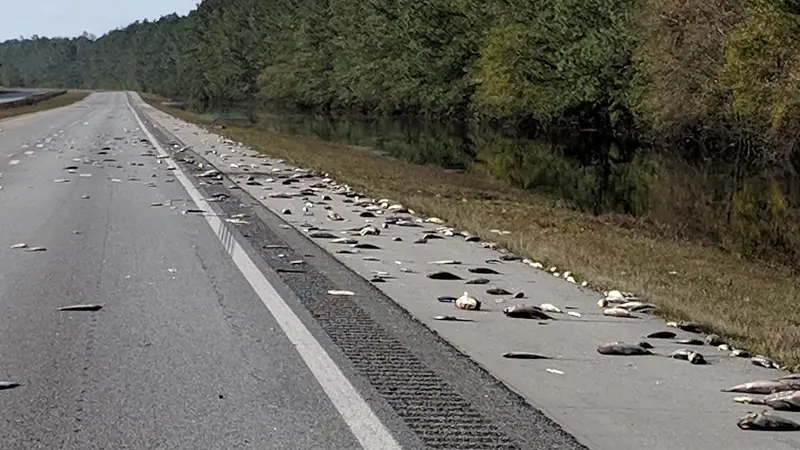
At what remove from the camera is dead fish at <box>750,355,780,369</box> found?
7793 millimetres

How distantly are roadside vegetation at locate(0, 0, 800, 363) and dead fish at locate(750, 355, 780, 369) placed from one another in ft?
0.68

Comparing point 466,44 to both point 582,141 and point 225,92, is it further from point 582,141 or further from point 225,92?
point 225,92

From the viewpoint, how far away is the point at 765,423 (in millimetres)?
6133

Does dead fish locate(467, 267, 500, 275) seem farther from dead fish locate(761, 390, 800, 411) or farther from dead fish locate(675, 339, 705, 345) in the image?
dead fish locate(761, 390, 800, 411)

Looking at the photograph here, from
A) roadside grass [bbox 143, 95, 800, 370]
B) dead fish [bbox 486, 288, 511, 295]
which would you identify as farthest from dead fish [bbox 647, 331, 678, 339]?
dead fish [bbox 486, 288, 511, 295]

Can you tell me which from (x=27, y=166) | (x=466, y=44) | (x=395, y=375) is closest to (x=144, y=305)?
(x=395, y=375)

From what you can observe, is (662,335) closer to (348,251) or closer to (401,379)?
(401,379)

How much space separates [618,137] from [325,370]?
1970 inches

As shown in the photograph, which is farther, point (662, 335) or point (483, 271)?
point (483, 271)

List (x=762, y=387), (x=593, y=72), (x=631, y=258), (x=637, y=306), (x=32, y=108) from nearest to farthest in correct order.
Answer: (x=762, y=387) → (x=637, y=306) → (x=631, y=258) → (x=593, y=72) → (x=32, y=108)

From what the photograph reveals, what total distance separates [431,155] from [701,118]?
10229 mm

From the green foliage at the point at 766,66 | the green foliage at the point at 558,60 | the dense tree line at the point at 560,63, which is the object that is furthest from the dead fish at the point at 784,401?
the green foliage at the point at 558,60

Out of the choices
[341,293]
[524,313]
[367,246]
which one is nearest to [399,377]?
[524,313]

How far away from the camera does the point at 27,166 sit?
2709cm
